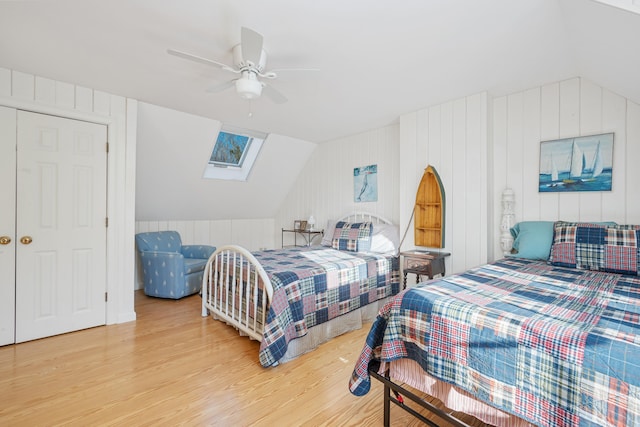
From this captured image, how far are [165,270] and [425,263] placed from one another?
10.7 ft

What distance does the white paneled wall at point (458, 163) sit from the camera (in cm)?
295

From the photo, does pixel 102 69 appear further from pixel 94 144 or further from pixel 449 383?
pixel 449 383

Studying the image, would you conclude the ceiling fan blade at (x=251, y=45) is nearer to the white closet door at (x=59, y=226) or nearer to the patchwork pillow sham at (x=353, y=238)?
the white closet door at (x=59, y=226)

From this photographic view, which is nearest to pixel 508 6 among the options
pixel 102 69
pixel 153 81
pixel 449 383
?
pixel 449 383

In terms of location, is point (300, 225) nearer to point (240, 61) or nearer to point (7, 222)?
point (240, 61)

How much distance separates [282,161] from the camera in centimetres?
498

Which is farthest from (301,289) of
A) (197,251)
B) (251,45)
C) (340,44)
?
(197,251)

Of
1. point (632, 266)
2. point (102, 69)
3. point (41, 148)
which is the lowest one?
point (632, 266)

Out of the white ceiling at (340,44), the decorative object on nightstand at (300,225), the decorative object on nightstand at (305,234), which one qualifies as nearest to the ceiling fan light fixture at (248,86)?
the white ceiling at (340,44)

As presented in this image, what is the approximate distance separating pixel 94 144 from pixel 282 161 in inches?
103

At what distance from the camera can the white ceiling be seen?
A: 1.72 metres

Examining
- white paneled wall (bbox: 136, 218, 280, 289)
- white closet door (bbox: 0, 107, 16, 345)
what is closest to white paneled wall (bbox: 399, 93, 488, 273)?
white paneled wall (bbox: 136, 218, 280, 289)

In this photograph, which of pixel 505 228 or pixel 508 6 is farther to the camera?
pixel 505 228

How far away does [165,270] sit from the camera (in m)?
3.84
